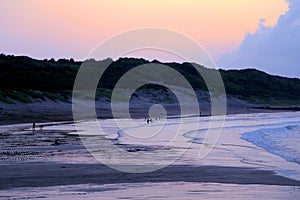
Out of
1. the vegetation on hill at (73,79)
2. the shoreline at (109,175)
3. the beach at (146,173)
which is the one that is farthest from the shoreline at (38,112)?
the shoreline at (109,175)

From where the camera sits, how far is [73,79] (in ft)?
266

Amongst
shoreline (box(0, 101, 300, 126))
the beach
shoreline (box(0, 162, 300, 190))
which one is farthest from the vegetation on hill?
shoreline (box(0, 162, 300, 190))

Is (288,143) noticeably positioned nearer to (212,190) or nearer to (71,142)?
(71,142)

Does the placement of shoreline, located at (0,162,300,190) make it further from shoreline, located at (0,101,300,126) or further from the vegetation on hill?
the vegetation on hill

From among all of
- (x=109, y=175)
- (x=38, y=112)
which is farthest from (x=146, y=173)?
(x=38, y=112)

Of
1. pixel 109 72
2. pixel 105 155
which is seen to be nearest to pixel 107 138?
pixel 105 155

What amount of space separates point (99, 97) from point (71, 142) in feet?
131

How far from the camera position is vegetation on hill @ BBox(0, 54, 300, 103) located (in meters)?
55.8

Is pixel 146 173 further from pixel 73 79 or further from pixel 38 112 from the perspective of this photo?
pixel 73 79

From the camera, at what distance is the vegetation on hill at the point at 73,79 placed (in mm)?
55812

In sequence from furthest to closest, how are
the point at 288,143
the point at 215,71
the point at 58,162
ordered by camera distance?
the point at 215,71
the point at 288,143
the point at 58,162

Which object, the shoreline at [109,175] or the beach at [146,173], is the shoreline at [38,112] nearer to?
the beach at [146,173]

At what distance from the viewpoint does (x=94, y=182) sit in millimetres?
11914

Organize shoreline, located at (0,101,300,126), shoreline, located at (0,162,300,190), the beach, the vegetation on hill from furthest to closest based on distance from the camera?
the vegetation on hill
shoreline, located at (0,101,300,126)
shoreline, located at (0,162,300,190)
the beach
